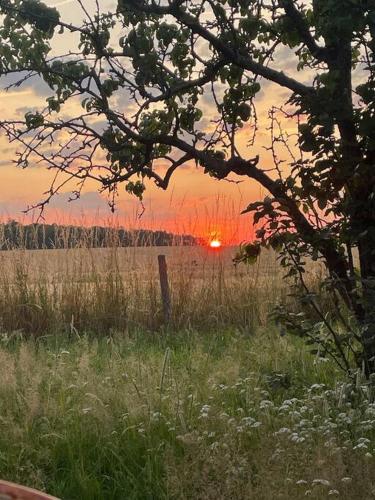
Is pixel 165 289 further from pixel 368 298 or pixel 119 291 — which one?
pixel 368 298

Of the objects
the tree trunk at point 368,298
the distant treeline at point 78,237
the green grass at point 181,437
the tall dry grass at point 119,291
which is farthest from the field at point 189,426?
the distant treeline at point 78,237

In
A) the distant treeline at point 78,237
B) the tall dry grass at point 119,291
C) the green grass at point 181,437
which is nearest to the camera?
the green grass at point 181,437

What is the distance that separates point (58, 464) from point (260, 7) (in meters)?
3.53

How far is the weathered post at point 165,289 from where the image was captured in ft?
30.4

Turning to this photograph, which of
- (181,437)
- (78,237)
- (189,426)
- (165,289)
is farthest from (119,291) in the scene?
(181,437)

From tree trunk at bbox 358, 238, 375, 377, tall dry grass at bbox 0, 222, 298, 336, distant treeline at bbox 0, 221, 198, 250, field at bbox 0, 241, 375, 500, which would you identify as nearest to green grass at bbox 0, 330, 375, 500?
field at bbox 0, 241, 375, 500

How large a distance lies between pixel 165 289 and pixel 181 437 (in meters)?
6.14

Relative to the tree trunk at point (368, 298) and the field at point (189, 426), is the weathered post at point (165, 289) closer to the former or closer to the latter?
the field at point (189, 426)

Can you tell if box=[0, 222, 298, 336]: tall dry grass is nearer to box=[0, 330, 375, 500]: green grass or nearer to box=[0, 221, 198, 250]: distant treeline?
box=[0, 221, 198, 250]: distant treeline

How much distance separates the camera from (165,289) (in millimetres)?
9453

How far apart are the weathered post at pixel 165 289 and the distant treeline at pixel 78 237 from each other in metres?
0.51

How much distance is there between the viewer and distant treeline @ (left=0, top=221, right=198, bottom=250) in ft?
32.9

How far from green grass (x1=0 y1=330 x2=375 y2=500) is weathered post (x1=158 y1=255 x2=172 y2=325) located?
3.92 metres

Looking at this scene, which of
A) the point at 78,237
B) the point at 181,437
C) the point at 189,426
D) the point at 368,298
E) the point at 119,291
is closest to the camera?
the point at 181,437
